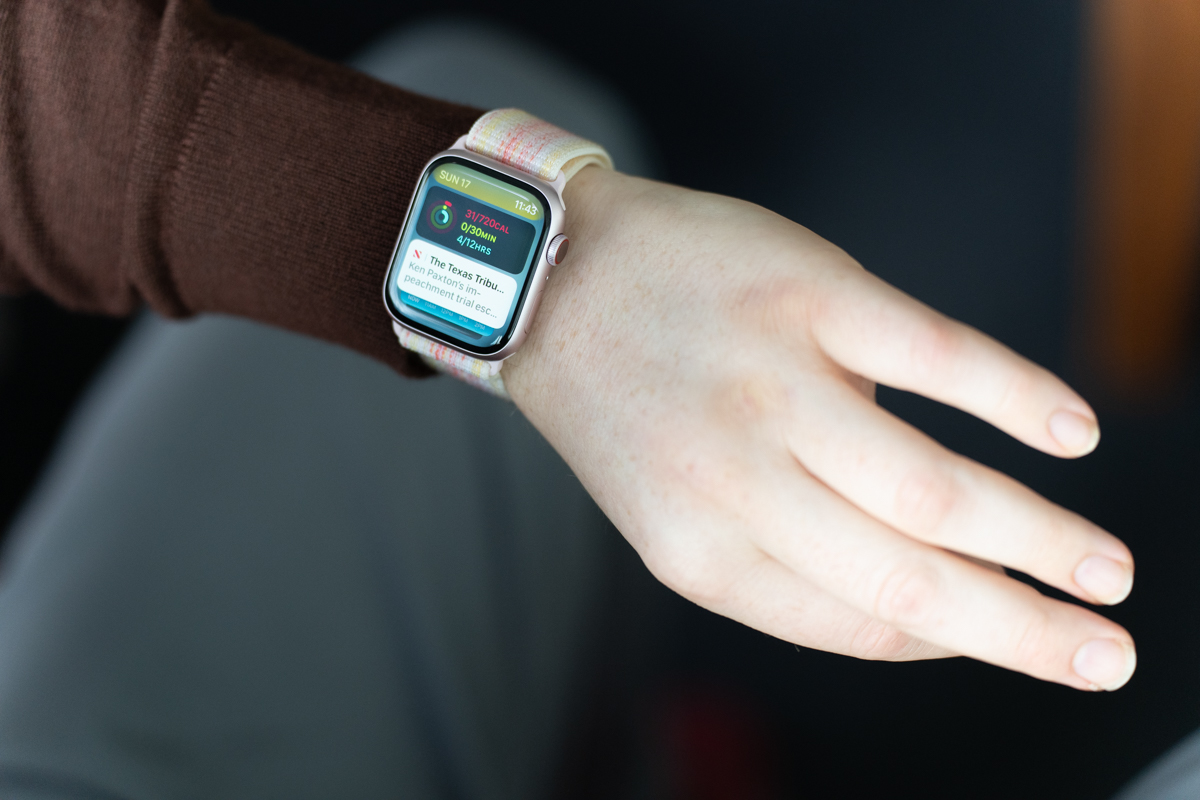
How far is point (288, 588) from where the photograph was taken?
822 millimetres

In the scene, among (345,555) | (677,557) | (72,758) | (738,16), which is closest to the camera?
(677,557)

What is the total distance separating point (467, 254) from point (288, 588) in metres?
0.46

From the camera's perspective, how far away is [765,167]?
1.52 meters

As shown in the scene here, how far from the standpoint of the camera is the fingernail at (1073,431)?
0.42 metres

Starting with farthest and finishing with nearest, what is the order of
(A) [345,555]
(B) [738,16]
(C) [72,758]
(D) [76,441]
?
(B) [738,16]
(D) [76,441]
(A) [345,555]
(C) [72,758]

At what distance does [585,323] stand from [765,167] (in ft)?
3.66

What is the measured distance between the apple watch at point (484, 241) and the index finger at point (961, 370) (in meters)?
0.20

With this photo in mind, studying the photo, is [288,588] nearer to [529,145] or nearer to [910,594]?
[529,145]

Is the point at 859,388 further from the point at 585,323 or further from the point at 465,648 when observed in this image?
the point at 465,648

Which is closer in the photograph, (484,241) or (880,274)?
(484,241)

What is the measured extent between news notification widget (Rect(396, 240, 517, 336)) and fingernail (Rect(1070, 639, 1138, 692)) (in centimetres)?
38

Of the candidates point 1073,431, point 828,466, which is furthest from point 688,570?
point 1073,431

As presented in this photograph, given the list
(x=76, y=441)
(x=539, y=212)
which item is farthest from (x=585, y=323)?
(x=76, y=441)

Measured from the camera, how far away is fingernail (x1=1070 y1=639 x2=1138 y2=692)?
426 mm
